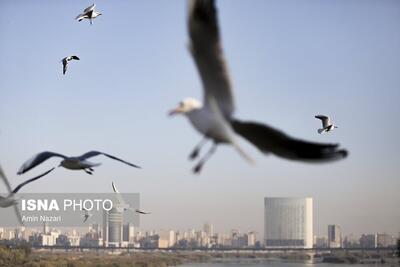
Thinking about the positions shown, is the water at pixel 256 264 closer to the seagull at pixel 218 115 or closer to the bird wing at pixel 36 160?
the bird wing at pixel 36 160

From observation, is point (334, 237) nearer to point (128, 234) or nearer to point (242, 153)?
point (128, 234)

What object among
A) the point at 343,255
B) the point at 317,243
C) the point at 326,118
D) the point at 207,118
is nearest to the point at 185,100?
the point at 207,118

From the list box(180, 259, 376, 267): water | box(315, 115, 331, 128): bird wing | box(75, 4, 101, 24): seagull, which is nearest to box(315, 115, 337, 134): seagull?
box(315, 115, 331, 128): bird wing

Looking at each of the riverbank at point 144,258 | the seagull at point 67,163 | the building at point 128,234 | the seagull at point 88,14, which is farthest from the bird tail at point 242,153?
the building at point 128,234

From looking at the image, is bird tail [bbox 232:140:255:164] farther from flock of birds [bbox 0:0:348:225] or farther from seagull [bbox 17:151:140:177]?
→ seagull [bbox 17:151:140:177]

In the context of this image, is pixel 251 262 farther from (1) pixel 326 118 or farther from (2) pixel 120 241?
(1) pixel 326 118
